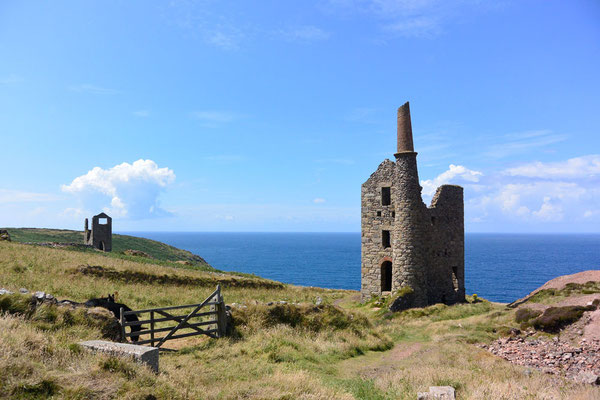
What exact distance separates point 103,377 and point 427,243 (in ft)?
79.8

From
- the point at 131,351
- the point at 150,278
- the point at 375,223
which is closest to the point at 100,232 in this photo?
the point at 150,278

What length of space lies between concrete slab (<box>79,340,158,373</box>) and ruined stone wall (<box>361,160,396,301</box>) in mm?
21967

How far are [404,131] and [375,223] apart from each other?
7.18 meters

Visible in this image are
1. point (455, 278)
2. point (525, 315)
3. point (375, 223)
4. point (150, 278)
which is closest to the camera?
point (525, 315)

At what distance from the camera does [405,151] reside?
27531 millimetres

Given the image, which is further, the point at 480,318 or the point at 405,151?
the point at 405,151

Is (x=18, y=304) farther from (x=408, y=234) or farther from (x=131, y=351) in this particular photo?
(x=408, y=234)

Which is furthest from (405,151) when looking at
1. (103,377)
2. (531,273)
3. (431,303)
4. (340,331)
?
(531,273)

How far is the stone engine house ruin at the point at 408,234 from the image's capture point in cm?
2698

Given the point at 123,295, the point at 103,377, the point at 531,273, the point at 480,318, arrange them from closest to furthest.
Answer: the point at 103,377 → the point at 123,295 → the point at 480,318 → the point at 531,273

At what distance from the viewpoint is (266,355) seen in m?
12.9

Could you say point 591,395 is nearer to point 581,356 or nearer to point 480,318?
point 581,356

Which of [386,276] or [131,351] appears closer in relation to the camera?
[131,351]

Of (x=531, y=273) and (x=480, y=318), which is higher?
(x=480, y=318)
